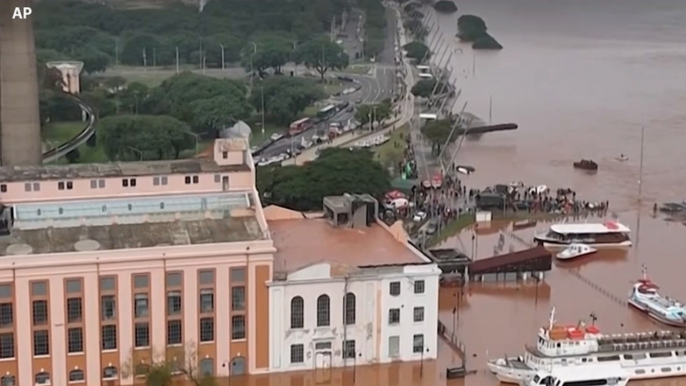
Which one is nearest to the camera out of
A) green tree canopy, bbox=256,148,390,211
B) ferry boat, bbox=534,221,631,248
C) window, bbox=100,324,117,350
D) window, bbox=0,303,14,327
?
window, bbox=0,303,14,327

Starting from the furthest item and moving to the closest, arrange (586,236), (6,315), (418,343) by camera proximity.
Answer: (586,236), (418,343), (6,315)

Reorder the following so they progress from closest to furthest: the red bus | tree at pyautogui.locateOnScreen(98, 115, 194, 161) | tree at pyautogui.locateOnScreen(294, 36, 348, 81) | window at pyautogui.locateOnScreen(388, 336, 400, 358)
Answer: window at pyautogui.locateOnScreen(388, 336, 400, 358), tree at pyautogui.locateOnScreen(98, 115, 194, 161), the red bus, tree at pyautogui.locateOnScreen(294, 36, 348, 81)

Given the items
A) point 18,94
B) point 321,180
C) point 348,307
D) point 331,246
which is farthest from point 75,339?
point 321,180

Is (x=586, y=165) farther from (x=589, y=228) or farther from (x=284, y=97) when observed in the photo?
(x=284, y=97)

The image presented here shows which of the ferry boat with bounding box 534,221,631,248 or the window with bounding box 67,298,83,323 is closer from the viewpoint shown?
the window with bounding box 67,298,83,323

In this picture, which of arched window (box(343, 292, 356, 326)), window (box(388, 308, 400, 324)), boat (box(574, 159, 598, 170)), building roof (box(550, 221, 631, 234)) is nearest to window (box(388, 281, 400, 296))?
window (box(388, 308, 400, 324))

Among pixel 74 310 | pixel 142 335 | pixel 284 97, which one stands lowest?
pixel 284 97

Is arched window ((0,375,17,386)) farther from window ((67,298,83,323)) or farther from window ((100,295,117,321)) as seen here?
window ((100,295,117,321))
